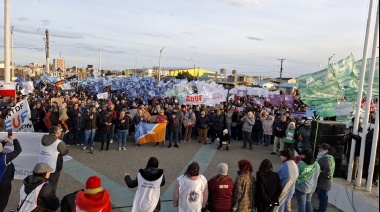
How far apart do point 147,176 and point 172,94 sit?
18.2m

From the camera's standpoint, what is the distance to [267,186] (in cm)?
527

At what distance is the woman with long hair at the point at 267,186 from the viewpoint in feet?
17.3

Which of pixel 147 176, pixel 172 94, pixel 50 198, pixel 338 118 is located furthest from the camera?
pixel 172 94

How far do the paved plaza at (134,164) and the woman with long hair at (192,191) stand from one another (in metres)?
1.80

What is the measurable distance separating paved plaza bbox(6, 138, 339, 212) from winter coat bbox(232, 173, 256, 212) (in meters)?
2.07

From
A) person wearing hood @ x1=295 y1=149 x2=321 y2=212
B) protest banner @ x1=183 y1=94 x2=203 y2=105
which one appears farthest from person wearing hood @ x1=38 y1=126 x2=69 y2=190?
protest banner @ x1=183 y1=94 x2=203 y2=105

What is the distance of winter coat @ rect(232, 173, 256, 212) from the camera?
5133 mm

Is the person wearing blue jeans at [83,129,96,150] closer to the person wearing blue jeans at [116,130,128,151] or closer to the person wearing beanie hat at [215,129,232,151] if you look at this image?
the person wearing blue jeans at [116,130,128,151]

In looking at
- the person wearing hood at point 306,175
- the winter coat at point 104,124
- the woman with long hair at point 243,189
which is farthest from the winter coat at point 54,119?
the person wearing hood at point 306,175

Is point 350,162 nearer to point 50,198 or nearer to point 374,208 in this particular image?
point 374,208

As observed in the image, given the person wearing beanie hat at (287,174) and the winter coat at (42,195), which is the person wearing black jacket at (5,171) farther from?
the person wearing beanie hat at (287,174)

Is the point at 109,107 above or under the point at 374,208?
above

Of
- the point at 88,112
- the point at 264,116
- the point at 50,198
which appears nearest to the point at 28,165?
the point at 88,112

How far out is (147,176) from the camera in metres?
4.89
